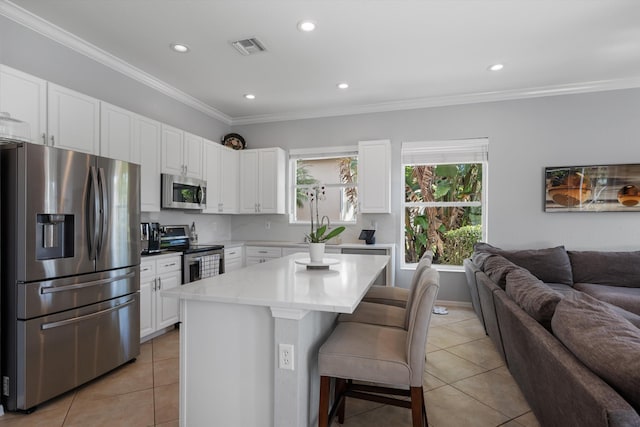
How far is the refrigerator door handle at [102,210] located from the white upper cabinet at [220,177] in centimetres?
199

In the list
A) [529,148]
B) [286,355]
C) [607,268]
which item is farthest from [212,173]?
[607,268]

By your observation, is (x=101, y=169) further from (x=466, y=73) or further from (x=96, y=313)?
(x=466, y=73)

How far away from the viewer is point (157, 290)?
3455 millimetres

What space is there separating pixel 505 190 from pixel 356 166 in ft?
6.87

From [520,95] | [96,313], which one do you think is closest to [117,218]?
[96,313]

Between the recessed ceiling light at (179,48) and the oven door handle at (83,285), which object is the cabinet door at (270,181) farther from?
the oven door handle at (83,285)

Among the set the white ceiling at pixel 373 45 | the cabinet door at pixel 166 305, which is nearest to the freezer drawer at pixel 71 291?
the cabinet door at pixel 166 305

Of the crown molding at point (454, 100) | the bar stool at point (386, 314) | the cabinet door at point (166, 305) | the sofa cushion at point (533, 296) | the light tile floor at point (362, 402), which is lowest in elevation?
the light tile floor at point (362, 402)

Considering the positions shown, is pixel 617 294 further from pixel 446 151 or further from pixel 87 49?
pixel 87 49

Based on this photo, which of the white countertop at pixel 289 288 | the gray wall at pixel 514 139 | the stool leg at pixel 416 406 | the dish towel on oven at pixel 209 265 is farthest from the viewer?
the gray wall at pixel 514 139

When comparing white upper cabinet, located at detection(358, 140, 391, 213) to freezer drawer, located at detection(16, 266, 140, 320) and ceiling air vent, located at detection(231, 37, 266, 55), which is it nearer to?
ceiling air vent, located at detection(231, 37, 266, 55)

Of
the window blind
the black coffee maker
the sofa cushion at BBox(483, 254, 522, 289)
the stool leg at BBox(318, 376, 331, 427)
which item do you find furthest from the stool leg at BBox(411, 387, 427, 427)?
the window blind

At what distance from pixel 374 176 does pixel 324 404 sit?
3.54m

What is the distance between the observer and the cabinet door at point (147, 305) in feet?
10.7
